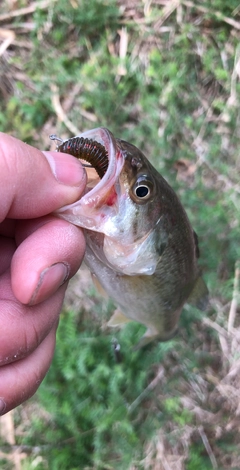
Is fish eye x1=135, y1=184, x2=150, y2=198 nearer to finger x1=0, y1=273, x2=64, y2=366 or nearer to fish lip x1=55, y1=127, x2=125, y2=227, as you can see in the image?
fish lip x1=55, y1=127, x2=125, y2=227

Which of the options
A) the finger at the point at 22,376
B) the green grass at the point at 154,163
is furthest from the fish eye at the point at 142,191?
the green grass at the point at 154,163

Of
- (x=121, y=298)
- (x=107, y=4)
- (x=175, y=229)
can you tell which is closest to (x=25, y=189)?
(x=175, y=229)

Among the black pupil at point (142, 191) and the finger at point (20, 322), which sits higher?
the black pupil at point (142, 191)

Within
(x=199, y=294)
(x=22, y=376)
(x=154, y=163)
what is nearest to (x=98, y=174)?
(x=22, y=376)

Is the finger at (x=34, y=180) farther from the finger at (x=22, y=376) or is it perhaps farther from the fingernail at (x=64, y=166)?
the finger at (x=22, y=376)

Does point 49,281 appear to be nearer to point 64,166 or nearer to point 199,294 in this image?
point 64,166

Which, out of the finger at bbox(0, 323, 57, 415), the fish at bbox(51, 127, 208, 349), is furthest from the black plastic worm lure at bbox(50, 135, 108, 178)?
the finger at bbox(0, 323, 57, 415)

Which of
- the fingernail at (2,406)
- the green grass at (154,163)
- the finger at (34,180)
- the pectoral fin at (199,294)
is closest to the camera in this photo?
the finger at (34,180)
